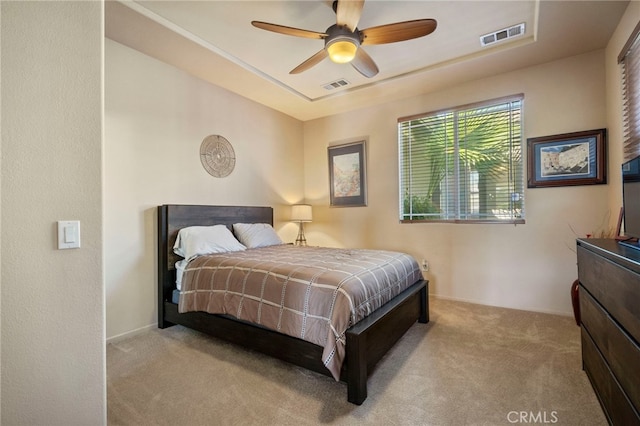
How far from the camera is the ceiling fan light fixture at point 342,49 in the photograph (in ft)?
7.29

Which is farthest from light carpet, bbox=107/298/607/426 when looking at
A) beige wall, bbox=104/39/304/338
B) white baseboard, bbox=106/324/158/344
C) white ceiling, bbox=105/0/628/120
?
white ceiling, bbox=105/0/628/120

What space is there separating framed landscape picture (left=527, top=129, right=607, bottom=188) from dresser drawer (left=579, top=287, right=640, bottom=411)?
177 centimetres

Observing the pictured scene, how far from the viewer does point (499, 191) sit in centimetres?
347

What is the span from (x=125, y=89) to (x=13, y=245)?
2424 mm

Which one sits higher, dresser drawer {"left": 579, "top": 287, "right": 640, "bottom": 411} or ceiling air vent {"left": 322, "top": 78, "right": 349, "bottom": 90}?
ceiling air vent {"left": 322, "top": 78, "right": 349, "bottom": 90}

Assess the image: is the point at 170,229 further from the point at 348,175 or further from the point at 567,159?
the point at 567,159

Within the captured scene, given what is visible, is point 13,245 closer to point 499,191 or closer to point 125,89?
point 125,89

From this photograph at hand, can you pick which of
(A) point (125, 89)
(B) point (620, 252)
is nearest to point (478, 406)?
(B) point (620, 252)

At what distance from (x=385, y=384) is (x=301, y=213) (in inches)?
118

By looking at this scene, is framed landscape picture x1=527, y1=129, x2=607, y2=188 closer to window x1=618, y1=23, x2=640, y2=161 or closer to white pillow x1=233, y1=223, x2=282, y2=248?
window x1=618, y1=23, x2=640, y2=161

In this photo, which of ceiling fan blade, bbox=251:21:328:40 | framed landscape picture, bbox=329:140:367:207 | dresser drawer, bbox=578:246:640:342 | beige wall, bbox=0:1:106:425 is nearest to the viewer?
beige wall, bbox=0:1:106:425

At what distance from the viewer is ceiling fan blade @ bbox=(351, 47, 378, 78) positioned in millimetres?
2446

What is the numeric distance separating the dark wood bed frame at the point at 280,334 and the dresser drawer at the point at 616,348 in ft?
3.78

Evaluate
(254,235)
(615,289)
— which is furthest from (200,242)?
(615,289)
